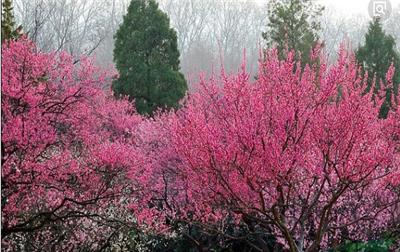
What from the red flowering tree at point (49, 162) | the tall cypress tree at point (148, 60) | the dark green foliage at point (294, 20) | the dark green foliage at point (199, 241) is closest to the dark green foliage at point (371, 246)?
the dark green foliage at point (199, 241)

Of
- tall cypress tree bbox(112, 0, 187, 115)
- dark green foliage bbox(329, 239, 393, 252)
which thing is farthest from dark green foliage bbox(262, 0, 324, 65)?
dark green foliage bbox(329, 239, 393, 252)

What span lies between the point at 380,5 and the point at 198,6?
41.7 metres

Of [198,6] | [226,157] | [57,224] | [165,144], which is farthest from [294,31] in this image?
[198,6]

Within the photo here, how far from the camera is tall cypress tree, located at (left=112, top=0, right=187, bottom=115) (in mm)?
18875

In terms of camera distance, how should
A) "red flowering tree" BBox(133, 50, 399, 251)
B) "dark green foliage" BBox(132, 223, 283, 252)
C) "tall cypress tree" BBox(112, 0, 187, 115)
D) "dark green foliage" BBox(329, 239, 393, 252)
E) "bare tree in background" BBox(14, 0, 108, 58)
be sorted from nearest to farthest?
"red flowering tree" BBox(133, 50, 399, 251) → "dark green foliage" BBox(329, 239, 393, 252) → "dark green foliage" BBox(132, 223, 283, 252) → "tall cypress tree" BBox(112, 0, 187, 115) → "bare tree in background" BBox(14, 0, 108, 58)

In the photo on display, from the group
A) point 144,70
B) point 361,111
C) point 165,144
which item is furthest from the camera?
point 144,70

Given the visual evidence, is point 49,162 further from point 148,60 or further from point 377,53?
point 377,53

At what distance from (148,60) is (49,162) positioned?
1078cm

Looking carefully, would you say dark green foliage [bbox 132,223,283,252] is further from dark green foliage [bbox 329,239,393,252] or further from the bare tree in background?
the bare tree in background

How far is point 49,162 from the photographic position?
911 centimetres

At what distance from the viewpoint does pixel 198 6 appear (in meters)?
49.7

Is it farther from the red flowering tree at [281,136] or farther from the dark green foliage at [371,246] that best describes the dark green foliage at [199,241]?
the red flowering tree at [281,136]

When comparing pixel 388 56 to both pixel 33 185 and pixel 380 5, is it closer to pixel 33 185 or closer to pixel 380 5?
pixel 380 5

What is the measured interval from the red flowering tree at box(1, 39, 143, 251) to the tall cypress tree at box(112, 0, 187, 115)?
24.0 ft
